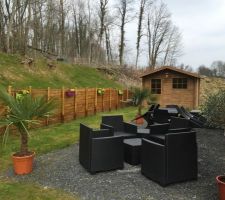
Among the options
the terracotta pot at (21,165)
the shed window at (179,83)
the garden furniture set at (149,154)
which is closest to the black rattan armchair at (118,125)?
the garden furniture set at (149,154)

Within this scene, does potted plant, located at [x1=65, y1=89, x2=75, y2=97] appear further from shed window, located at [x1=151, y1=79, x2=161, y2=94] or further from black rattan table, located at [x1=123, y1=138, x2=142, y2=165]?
shed window, located at [x1=151, y1=79, x2=161, y2=94]

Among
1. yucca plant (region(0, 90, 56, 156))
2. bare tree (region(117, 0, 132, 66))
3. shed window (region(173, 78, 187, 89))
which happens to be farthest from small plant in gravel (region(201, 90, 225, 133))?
bare tree (region(117, 0, 132, 66))

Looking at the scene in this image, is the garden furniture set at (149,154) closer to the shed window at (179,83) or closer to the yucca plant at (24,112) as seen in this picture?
the yucca plant at (24,112)

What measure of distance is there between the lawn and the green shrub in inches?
98.2

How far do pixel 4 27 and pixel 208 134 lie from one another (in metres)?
17.1

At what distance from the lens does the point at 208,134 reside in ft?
28.4

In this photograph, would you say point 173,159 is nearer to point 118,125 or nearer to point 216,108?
point 216,108

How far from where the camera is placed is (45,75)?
730 inches

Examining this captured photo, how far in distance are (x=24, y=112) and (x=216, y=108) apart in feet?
11.1

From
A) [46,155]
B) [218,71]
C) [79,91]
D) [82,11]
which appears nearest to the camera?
[46,155]

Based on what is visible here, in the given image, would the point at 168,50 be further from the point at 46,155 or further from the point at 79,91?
the point at 46,155

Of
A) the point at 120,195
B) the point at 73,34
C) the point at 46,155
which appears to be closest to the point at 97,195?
the point at 120,195

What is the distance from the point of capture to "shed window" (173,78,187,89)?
1672 centimetres

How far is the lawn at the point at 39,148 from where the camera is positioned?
4.11 metres
